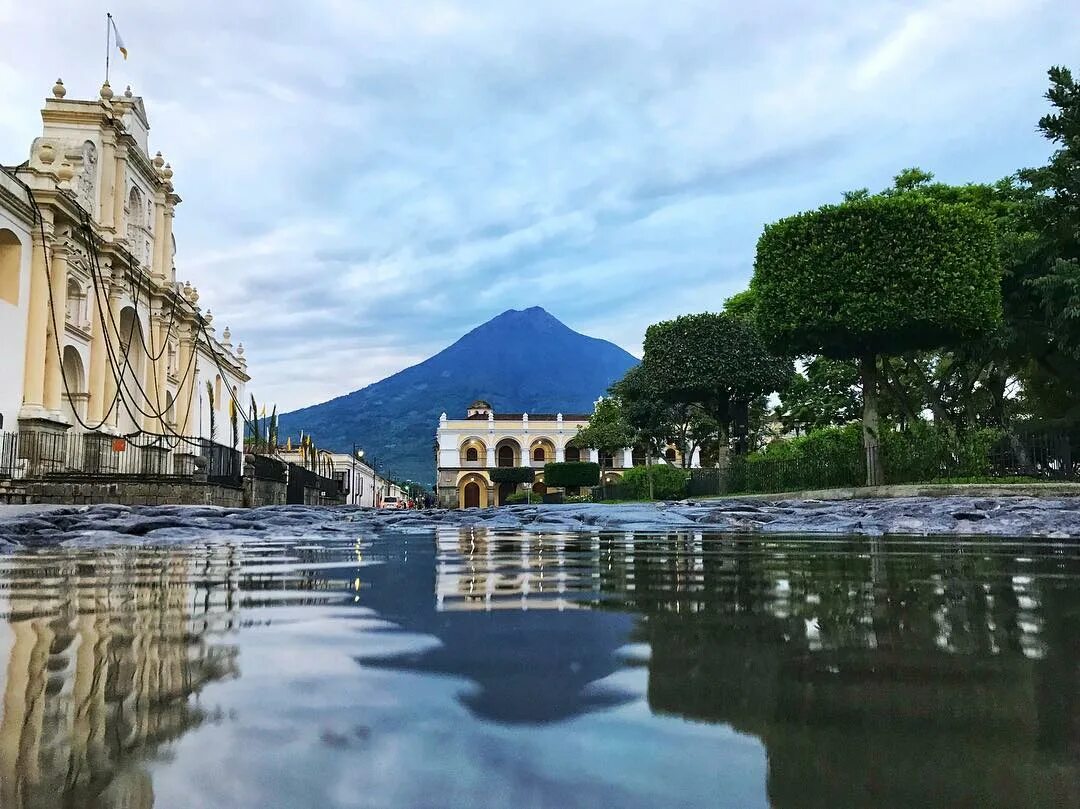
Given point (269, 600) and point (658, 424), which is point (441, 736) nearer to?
point (269, 600)

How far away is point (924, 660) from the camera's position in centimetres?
107

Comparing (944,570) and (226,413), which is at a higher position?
(226,413)

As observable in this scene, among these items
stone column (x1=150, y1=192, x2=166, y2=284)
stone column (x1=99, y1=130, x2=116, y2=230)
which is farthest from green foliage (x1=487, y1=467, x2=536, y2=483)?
stone column (x1=99, y1=130, x2=116, y2=230)

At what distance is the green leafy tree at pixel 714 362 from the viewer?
26906 millimetres

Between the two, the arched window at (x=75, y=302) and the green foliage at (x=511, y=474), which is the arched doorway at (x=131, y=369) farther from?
the green foliage at (x=511, y=474)

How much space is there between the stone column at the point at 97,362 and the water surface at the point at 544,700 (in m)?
22.1

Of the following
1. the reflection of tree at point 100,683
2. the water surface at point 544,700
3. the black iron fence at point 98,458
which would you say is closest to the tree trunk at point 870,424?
the black iron fence at point 98,458

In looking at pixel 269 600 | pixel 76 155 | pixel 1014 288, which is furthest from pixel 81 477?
pixel 1014 288

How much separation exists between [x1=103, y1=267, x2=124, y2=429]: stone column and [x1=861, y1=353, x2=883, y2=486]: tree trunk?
755 inches

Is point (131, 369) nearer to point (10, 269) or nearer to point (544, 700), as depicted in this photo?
point (10, 269)

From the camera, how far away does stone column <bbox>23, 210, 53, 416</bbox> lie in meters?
17.6

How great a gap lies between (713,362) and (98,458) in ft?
60.3

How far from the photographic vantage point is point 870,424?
1608cm

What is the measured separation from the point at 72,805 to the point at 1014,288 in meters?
22.6
